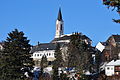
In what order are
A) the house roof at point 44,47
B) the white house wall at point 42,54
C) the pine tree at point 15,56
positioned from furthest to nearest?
1. the house roof at point 44,47
2. the white house wall at point 42,54
3. the pine tree at point 15,56

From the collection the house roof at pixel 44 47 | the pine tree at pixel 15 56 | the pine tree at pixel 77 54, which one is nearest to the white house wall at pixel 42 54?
the house roof at pixel 44 47

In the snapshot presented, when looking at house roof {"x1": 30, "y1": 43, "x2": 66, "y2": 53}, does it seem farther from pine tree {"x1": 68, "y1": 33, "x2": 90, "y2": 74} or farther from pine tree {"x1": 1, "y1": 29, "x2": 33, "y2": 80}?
pine tree {"x1": 1, "y1": 29, "x2": 33, "y2": 80}

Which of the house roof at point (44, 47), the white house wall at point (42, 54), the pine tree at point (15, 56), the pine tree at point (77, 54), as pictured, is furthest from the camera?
the house roof at point (44, 47)

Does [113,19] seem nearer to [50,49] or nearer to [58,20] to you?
[50,49]

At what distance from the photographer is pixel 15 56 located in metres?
40.6

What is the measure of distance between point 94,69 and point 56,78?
79.5 ft

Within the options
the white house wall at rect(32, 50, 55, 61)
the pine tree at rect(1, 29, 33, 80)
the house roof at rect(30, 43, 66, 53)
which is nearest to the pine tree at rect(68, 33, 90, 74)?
the pine tree at rect(1, 29, 33, 80)

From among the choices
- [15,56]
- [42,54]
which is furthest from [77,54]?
[42,54]

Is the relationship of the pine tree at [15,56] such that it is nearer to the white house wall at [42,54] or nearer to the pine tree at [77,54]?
the pine tree at [77,54]

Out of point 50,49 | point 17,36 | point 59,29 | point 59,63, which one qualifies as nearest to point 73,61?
point 59,63

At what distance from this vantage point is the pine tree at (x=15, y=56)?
39688mm

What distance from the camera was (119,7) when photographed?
49.4 feet

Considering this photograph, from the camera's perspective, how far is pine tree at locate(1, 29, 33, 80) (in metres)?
39.7

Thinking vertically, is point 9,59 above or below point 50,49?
below
